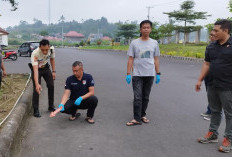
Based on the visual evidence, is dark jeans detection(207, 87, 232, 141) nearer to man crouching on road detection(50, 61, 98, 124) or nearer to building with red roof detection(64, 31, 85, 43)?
man crouching on road detection(50, 61, 98, 124)

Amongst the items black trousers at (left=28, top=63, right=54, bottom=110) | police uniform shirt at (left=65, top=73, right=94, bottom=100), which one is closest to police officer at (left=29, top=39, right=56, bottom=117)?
black trousers at (left=28, top=63, right=54, bottom=110)

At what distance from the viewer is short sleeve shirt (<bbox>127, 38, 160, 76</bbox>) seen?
4465 mm

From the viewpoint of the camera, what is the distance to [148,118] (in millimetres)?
4969

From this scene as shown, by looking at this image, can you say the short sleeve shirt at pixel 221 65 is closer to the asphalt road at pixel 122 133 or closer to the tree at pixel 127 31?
the asphalt road at pixel 122 133

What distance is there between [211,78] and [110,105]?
9.27 ft

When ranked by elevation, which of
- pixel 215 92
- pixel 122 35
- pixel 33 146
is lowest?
pixel 33 146

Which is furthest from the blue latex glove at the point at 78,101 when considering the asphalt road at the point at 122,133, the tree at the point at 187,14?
the tree at the point at 187,14

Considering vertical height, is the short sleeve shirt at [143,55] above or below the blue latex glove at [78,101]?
above

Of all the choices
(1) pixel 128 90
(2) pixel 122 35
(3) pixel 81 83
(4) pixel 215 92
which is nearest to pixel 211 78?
(4) pixel 215 92

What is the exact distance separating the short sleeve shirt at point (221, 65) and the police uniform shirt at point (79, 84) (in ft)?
6.85

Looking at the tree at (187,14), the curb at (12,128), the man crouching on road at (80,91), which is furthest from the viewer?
the tree at (187,14)

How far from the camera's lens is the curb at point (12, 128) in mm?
3045

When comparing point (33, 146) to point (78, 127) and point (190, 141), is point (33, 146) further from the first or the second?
point (190, 141)

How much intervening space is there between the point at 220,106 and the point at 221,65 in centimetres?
66
